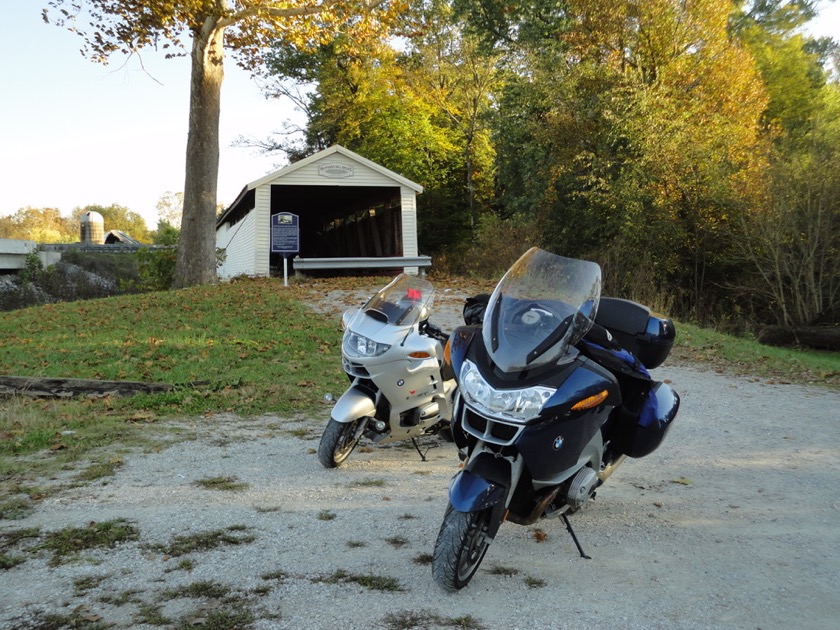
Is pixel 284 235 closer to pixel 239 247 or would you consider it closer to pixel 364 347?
pixel 239 247

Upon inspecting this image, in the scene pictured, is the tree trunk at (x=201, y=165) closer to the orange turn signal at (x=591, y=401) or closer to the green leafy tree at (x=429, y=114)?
the green leafy tree at (x=429, y=114)

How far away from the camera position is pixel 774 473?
18.8ft

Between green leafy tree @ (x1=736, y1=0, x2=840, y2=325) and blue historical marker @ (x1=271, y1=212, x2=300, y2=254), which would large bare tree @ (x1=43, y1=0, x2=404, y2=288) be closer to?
blue historical marker @ (x1=271, y1=212, x2=300, y2=254)

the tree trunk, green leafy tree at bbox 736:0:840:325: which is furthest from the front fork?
the tree trunk

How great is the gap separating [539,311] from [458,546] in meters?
1.16

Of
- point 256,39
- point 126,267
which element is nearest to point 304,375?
point 256,39

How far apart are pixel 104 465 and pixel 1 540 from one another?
1.62 m

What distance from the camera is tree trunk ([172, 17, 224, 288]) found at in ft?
72.3

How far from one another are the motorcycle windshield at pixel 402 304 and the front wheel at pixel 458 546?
7.24ft

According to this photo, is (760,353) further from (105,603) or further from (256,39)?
(256,39)

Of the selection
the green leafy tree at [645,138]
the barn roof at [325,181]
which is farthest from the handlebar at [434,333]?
the barn roof at [325,181]

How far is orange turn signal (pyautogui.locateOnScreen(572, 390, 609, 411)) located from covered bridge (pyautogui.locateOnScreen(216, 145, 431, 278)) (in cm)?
1725

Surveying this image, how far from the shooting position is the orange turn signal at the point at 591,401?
3.51m

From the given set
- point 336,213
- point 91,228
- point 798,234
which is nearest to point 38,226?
point 91,228
